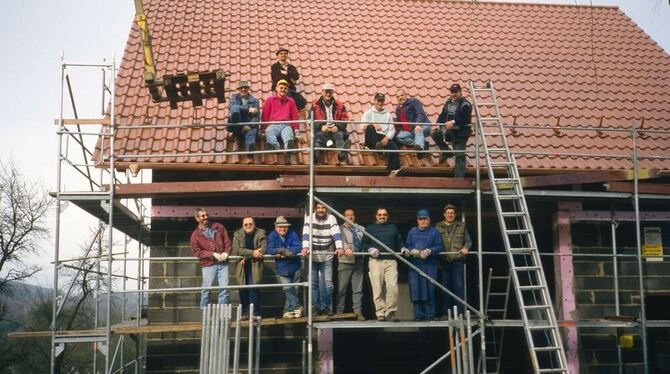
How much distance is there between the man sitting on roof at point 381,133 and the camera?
32.4 feet

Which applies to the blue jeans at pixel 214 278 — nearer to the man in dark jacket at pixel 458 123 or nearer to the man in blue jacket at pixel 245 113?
the man in blue jacket at pixel 245 113

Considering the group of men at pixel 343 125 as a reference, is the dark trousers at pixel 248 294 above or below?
below

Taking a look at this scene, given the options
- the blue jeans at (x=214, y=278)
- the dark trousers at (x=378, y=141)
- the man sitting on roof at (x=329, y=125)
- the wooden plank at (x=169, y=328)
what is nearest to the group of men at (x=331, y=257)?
the blue jeans at (x=214, y=278)

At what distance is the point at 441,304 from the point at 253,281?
117 inches

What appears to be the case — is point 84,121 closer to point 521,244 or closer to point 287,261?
point 287,261

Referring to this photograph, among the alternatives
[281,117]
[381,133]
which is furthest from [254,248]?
[381,133]

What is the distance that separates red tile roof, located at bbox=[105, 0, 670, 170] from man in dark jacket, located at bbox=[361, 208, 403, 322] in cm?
134

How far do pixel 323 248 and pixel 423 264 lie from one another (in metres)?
1.37

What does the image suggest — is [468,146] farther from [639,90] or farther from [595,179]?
[639,90]

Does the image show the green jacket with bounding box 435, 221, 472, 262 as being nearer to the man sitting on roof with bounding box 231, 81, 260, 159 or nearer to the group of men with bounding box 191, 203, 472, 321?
the group of men with bounding box 191, 203, 472, 321

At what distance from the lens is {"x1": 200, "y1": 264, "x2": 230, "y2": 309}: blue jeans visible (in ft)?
29.9

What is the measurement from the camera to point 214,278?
916 centimetres

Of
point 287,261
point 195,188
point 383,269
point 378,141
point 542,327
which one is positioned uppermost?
point 378,141

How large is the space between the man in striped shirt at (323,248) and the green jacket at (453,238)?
1481 millimetres
